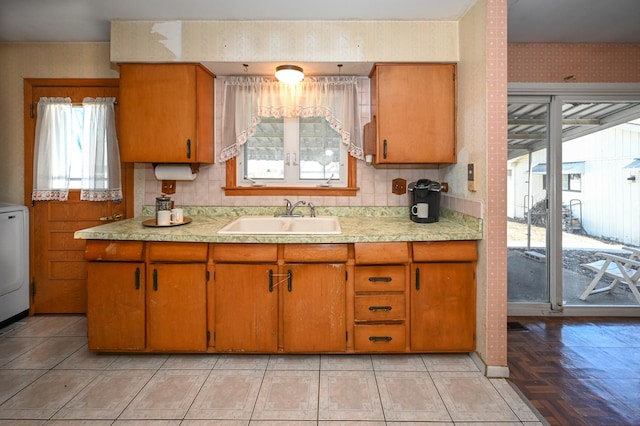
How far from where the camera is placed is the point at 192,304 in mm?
2354

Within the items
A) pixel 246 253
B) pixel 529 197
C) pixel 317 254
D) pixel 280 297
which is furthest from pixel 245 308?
pixel 529 197

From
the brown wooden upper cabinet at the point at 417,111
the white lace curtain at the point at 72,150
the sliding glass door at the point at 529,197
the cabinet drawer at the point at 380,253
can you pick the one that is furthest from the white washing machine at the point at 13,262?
the sliding glass door at the point at 529,197

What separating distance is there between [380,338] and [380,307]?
21 cm

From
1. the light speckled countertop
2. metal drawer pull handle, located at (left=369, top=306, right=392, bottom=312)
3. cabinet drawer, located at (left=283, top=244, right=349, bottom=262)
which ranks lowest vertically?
metal drawer pull handle, located at (left=369, top=306, right=392, bottom=312)

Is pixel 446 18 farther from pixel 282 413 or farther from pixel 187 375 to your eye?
pixel 187 375

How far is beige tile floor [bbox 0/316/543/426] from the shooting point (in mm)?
1825

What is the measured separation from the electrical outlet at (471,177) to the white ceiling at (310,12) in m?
1.12

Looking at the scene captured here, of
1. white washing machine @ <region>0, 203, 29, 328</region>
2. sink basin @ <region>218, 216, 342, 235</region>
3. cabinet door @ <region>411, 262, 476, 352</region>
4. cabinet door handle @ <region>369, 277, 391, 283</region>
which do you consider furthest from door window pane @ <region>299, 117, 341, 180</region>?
white washing machine @ <region>0, 203, 29, 328</region>

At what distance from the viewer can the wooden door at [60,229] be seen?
3160 mm

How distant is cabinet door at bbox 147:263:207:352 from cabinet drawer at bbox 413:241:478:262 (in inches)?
57.3

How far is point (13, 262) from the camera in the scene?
301 centimetres

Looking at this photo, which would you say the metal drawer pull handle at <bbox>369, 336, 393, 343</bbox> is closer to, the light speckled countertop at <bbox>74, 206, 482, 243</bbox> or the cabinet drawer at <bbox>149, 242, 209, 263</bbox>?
the light speckled countertop at <bbox>74, 206, 482, 243</bbox>

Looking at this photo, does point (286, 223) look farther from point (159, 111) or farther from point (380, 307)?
point (159, 111)

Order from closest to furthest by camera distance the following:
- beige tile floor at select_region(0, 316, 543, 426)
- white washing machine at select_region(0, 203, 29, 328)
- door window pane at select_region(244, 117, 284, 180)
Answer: beige tile floor at select_region(0, 316, 543, 426) → white washing machine at select_region(0, 203, 29, 328) → door window pane at select_region(244, 117, 284, 180)
